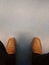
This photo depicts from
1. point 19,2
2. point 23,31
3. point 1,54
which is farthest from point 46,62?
point 19,2

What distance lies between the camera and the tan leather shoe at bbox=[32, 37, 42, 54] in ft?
3.18

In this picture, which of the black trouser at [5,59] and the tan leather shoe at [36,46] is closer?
the black trouser at [5,59]

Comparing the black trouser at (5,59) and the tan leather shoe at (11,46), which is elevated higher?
the tan leather shoe at (11,46)

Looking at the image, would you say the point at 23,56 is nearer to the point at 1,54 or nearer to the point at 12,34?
the point at 12,34

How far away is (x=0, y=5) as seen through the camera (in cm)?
108

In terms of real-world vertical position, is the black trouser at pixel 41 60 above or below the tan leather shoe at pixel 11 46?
below

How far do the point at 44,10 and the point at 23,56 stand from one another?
0.37 metres

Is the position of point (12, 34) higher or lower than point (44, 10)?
lower

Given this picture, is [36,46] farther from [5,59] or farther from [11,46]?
[5,59]

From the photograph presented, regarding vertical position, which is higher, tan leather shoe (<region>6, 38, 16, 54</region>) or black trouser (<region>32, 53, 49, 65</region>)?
tan leather shoe (<region>6, 38, 16, 54</region>)

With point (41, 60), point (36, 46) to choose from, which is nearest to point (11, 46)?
point (36, 46)

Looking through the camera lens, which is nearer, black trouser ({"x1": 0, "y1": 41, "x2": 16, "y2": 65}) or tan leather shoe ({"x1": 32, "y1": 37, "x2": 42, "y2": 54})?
black trouser ({"x1": 0, "y1": 41, "x2": 16, "y2": 65})

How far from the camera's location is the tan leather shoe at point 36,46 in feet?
3.18

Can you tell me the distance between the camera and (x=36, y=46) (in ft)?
3.25
